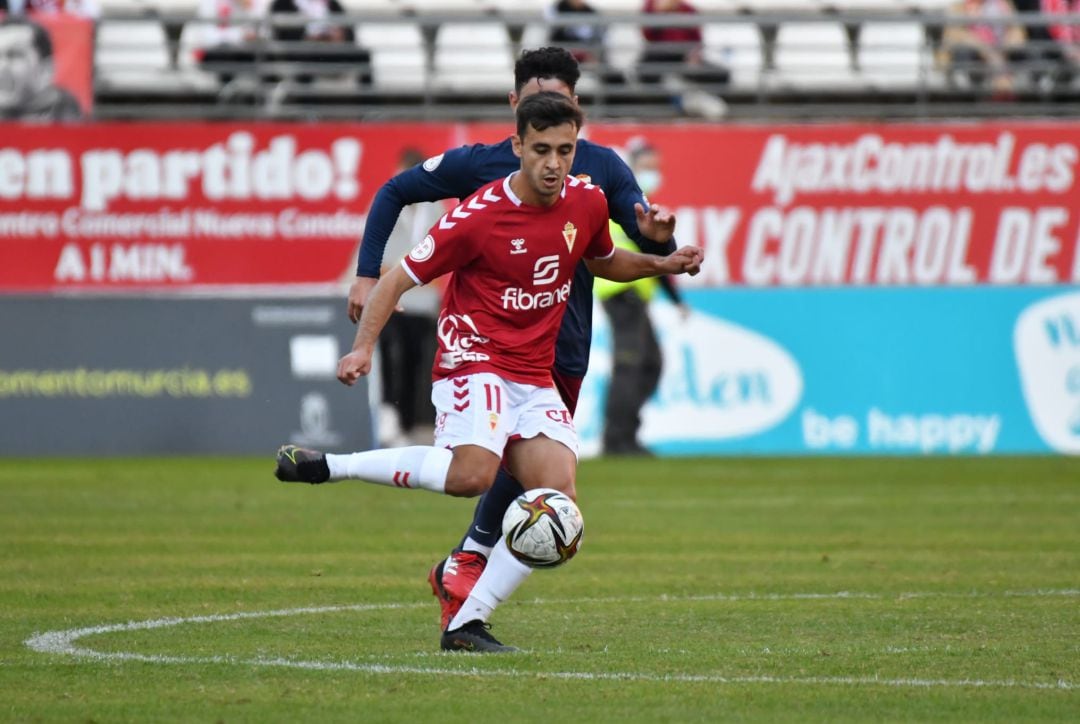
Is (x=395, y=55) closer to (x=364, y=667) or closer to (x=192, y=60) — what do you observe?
(x=192, y=60)

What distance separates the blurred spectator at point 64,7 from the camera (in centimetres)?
2373

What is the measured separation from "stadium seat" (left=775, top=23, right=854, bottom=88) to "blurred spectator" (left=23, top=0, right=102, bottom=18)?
26.9 ft

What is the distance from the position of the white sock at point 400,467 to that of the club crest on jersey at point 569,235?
36.2 inches

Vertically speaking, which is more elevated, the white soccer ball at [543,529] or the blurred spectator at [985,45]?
the white soccer ball at [543,529]

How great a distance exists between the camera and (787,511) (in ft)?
47.1

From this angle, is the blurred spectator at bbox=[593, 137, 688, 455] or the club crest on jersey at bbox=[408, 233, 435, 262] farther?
the blurred spectator at bbox=[593, 137, 688, 455]

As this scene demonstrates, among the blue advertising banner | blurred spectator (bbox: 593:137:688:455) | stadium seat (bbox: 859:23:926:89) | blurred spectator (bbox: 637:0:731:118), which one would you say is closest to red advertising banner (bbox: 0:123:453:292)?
blurred spectator (bbox: 637:0:731:118)

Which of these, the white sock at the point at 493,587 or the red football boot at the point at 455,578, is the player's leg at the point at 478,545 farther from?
the white sock at the point at 493,587

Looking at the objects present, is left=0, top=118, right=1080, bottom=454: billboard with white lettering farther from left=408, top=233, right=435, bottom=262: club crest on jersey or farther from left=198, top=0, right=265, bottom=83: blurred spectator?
left=408, top=233, right=435, bottom=262: club crest on jersey

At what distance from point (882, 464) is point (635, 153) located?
14.1ft

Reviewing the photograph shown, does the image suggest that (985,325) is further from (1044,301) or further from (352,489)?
(352,489)

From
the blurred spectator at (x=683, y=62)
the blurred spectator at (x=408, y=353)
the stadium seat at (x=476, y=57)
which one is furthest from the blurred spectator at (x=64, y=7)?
the blurred spectator at (x=683, y=62)

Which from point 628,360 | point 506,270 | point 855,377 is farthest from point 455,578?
point 855,377

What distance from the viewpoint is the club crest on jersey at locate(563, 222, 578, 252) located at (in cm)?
783
